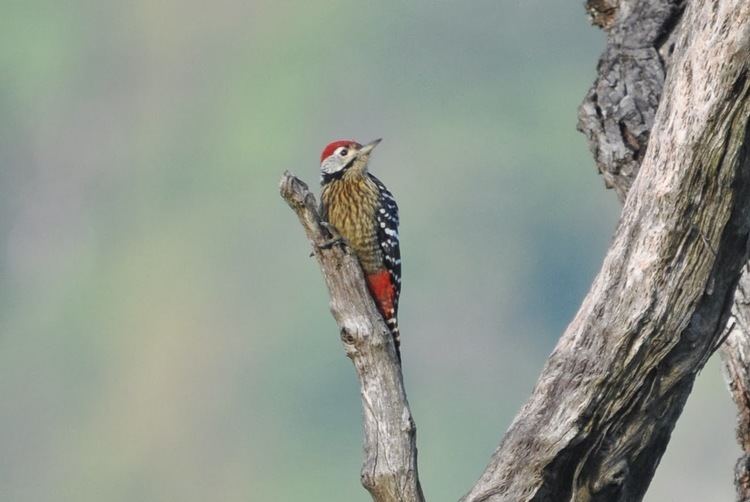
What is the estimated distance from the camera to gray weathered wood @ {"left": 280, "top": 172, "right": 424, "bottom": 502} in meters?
5.06

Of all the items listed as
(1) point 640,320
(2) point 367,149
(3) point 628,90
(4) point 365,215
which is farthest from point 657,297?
(2) point 367,149

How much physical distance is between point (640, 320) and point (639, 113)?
1.54 m

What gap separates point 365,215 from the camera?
21.8 ft

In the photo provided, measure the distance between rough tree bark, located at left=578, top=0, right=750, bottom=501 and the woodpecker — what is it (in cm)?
133

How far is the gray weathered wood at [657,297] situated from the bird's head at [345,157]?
223cm

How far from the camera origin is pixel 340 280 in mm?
5281

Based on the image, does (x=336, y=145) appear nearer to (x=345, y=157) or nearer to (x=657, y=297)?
(x=345, y=157)

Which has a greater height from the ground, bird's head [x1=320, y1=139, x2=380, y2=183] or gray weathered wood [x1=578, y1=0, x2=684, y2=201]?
bird's head [x1=320, y1=139, x2=380, y2=183]

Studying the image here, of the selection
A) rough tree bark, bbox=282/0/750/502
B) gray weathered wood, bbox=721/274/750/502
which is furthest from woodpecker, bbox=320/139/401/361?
gray weathered wood, bbox=721/274/750/502

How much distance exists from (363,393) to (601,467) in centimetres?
115

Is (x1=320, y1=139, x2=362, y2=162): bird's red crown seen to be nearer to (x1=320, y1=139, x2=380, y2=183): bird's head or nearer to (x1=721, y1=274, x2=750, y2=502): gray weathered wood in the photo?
(x1=320, y1=139, x2=380, y2=183): bird's head

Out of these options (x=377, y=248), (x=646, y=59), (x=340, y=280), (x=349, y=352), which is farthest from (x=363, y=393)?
(x=646, y=59)

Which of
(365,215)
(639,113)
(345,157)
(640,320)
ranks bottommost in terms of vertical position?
(640,320)

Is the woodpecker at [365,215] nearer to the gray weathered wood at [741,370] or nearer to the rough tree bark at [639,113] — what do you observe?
the rough tree bark at [639,113]
